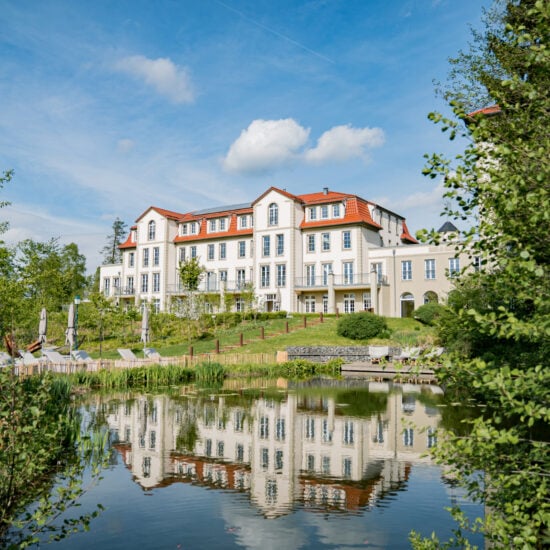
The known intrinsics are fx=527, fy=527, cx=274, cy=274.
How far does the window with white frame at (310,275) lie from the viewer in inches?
1792

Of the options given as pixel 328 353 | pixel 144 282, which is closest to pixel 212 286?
pixel 144 282

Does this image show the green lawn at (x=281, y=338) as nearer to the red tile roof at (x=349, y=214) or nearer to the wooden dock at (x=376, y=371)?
the wooden dock at (x=376, y=371)

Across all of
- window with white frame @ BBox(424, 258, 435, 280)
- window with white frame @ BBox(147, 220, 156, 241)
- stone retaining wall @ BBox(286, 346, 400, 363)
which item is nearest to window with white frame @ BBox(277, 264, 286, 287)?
window with white frame @ BBox(424, 258, 435, 280)

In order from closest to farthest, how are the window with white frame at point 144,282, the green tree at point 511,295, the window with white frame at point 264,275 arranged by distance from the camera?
the green tree at point 511,295
the window with white frame at point 264,275
the window with white frame at point 144,282

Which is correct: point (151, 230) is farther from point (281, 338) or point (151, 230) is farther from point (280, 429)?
point (280, 429)

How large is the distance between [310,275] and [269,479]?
38303 mm

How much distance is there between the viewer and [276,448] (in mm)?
10000

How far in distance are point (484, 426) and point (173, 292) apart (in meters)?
51.0

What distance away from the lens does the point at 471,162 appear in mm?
3305

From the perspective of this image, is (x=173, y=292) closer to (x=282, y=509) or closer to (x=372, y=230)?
(x=372, y=230)

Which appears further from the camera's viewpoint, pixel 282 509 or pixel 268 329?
pixel 268 329

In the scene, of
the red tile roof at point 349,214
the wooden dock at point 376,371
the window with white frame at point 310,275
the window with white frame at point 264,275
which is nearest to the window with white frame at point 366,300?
the window with white frame at point 310,275

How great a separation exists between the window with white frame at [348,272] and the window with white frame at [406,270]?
4181mm

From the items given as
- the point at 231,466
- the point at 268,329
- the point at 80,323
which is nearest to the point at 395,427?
the point at 231,466
